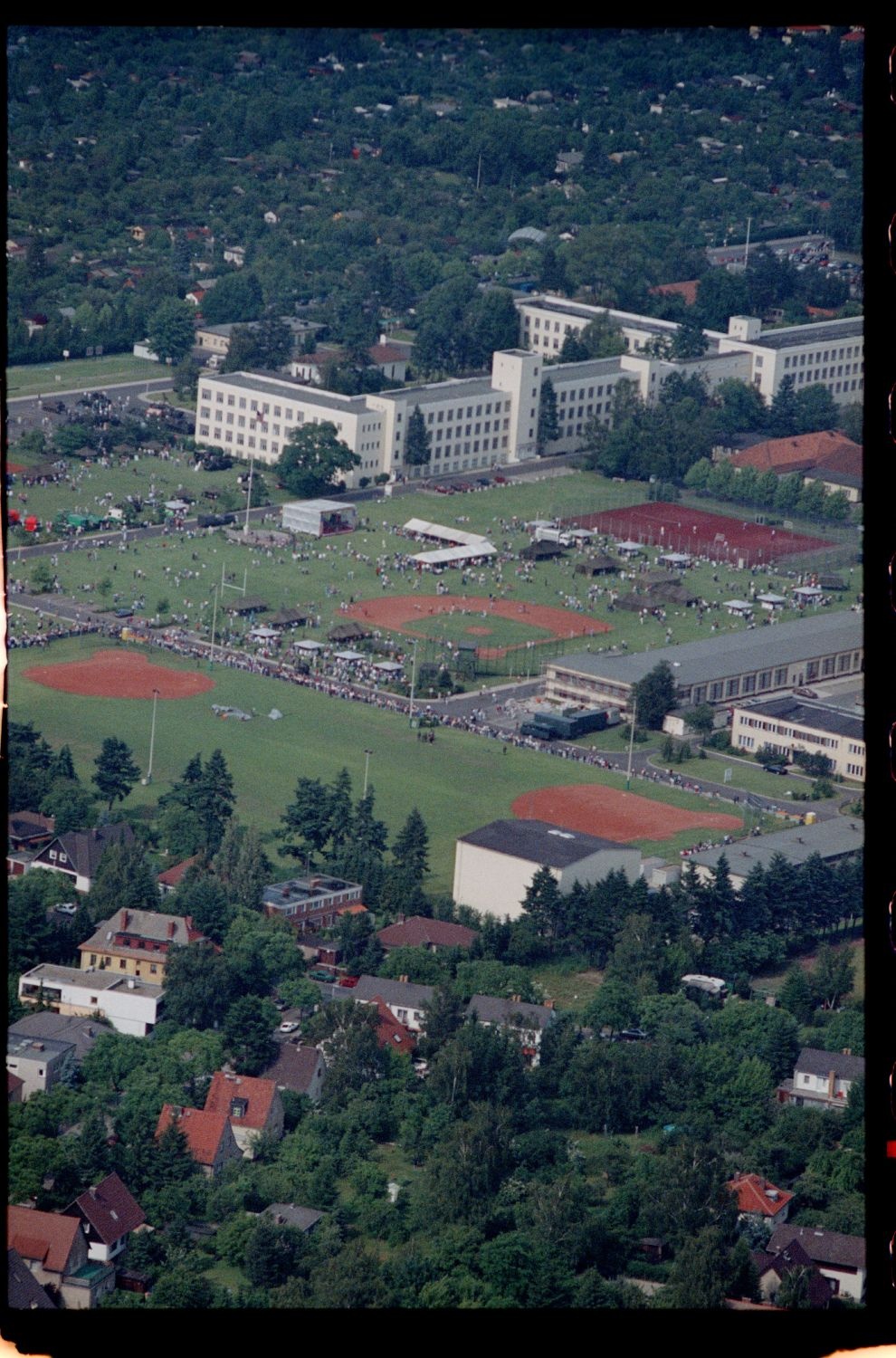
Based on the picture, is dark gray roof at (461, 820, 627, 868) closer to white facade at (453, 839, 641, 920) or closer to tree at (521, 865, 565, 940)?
white facade at (453, 839, 641, 920)

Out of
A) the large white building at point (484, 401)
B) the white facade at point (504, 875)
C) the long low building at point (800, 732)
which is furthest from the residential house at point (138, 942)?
the large white building at point (484, 401)

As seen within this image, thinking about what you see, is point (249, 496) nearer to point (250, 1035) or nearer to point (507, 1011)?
point (507, 1011)

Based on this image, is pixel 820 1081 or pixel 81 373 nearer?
pixel 820 1081

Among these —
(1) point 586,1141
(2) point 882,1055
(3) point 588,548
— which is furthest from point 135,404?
(2) point 882,1055

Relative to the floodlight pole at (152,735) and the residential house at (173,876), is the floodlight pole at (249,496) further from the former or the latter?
the residential house at (173,876)

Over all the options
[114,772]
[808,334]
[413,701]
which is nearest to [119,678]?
[413,701]

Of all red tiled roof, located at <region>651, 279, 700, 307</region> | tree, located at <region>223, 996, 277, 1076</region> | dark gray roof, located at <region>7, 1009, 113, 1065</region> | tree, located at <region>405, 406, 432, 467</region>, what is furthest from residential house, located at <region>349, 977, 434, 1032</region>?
red tiled roof, located at <region>651, 279, 700, 307</region>

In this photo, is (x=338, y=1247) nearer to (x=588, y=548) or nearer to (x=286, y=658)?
(x=286, y=658)
